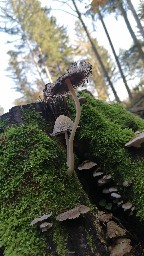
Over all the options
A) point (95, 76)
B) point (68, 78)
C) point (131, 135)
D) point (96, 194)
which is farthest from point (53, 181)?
point (95, 76)

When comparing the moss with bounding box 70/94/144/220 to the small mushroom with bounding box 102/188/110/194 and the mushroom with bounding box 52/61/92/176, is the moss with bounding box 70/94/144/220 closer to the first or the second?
the small mushroom with bounding box 102/188/110/194

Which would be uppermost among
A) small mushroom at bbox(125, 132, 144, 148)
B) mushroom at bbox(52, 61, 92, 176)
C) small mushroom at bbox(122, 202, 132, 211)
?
mushroom at bbox(52, 61, 92, 176)

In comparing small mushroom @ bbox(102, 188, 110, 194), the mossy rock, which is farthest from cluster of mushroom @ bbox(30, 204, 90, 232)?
small mushroom @ bbox(102, 188, 110, 194)

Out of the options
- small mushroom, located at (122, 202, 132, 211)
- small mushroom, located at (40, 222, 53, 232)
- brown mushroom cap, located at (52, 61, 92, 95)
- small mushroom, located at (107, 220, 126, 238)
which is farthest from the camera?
small mushroom, located at (122, 202, 132, 211)

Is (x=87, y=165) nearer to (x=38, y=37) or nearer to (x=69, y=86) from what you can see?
(x=69, y=86)

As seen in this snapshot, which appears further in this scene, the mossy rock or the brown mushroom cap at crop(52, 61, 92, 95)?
the brown mushroom cap at crop(52, 61, 92, 95)

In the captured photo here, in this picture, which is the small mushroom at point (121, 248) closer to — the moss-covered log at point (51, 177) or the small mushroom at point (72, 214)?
the moss-covered log at point (51, 177)

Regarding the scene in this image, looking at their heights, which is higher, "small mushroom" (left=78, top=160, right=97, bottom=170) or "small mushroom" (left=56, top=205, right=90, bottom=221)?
"small mushroom" (left=78, top=160, right=97, bottom=170)

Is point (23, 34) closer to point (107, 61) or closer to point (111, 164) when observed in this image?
point (107, 61)

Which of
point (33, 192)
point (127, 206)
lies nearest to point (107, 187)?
point (127, 206)
